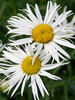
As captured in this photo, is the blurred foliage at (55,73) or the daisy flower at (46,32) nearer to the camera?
the daisy flower at (46,32)

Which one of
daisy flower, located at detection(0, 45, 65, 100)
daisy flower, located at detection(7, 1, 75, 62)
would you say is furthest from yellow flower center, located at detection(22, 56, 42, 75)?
daisy flower, located at detection(7, 1, 75, 62)

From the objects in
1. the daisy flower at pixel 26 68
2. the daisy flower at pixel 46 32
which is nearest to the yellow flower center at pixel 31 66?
the daisy flower at pixel 26 68

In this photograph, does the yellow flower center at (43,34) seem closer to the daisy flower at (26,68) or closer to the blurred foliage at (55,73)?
the daisy flower at (26,68)

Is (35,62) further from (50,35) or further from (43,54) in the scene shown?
(50,35)

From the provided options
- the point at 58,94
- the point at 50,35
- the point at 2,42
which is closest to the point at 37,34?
the point at 50,35

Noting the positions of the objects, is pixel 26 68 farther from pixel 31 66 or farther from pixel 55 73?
pixel 55 73

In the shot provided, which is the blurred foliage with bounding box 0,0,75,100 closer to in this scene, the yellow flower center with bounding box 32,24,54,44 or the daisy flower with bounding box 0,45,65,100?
the daisy flower with bounding box 0,45,65,100

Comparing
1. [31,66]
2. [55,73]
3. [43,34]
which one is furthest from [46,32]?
[55,73]
